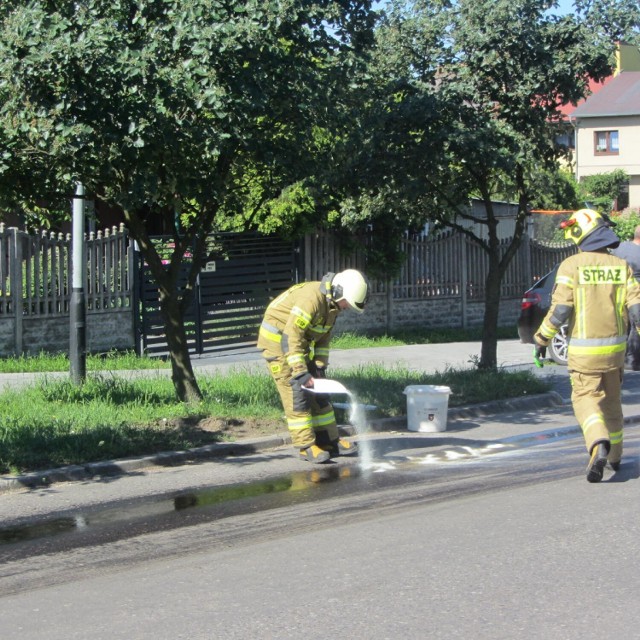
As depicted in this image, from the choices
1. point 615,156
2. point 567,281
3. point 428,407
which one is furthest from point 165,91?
point 615,156

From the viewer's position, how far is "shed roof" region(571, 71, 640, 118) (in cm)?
5272

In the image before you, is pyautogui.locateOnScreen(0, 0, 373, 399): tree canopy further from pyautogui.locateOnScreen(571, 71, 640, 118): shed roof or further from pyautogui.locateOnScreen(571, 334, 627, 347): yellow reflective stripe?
pyautogui.locateOnScreen(571, 71, 640, 118): shed roof

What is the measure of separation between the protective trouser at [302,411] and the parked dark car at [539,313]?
7.59m

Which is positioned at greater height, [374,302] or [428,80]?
[428,80]

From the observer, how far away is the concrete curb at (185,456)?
323 inches

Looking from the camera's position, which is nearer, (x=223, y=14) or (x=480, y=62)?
(x=223, y=14)

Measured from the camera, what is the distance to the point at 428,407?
33.9 feet

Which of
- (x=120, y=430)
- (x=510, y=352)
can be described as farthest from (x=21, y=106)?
(x=510, y=352)

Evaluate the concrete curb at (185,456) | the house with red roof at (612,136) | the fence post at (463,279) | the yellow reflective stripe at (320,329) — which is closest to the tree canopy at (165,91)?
the yellow reflective stripe at (320,329)

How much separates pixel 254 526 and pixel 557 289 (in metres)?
2.88

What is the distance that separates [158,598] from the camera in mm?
5258

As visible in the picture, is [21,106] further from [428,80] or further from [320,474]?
[428,80]

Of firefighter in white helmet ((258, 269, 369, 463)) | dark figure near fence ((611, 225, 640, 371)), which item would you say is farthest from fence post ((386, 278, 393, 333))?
firefighter in white helmet ((258, 269, 369, 463))

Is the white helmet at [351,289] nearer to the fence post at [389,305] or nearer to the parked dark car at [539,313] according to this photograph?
the parked dark car at [539,313]
